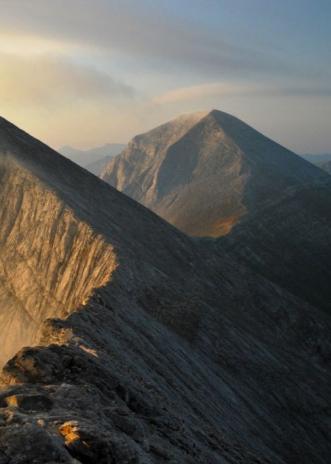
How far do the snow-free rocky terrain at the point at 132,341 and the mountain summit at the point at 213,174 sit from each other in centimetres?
4486

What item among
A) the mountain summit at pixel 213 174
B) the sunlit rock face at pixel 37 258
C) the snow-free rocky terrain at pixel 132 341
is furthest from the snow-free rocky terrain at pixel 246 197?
the sunlit rock face at pixel 37 258

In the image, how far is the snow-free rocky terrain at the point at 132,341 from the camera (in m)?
14.5

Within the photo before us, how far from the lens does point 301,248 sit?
96.3m

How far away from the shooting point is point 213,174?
157125 mm

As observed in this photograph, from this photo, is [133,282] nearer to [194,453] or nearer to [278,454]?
[278,454]

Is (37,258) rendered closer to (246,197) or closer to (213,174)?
(246,197)

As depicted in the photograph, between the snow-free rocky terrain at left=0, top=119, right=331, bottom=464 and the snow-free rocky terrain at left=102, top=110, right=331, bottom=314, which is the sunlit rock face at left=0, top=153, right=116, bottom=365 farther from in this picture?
the snow-free rocky terrain at left=102, top=110, right=331, bottom=314

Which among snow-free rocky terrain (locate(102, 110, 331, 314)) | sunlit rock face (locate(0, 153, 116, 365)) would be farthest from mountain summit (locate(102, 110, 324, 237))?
sunlit rock face (locate(0, 153, 116, 365))

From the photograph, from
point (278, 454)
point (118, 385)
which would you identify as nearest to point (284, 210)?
point (278, 454)

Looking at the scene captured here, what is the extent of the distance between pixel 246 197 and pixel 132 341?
10099 centimetres

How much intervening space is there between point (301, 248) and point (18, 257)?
62.4 m

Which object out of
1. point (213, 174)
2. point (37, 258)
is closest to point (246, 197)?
point (213, 174)

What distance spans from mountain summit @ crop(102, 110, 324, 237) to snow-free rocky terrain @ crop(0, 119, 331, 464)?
44857 millimetres

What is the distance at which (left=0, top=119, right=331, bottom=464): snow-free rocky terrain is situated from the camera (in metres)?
14.5
